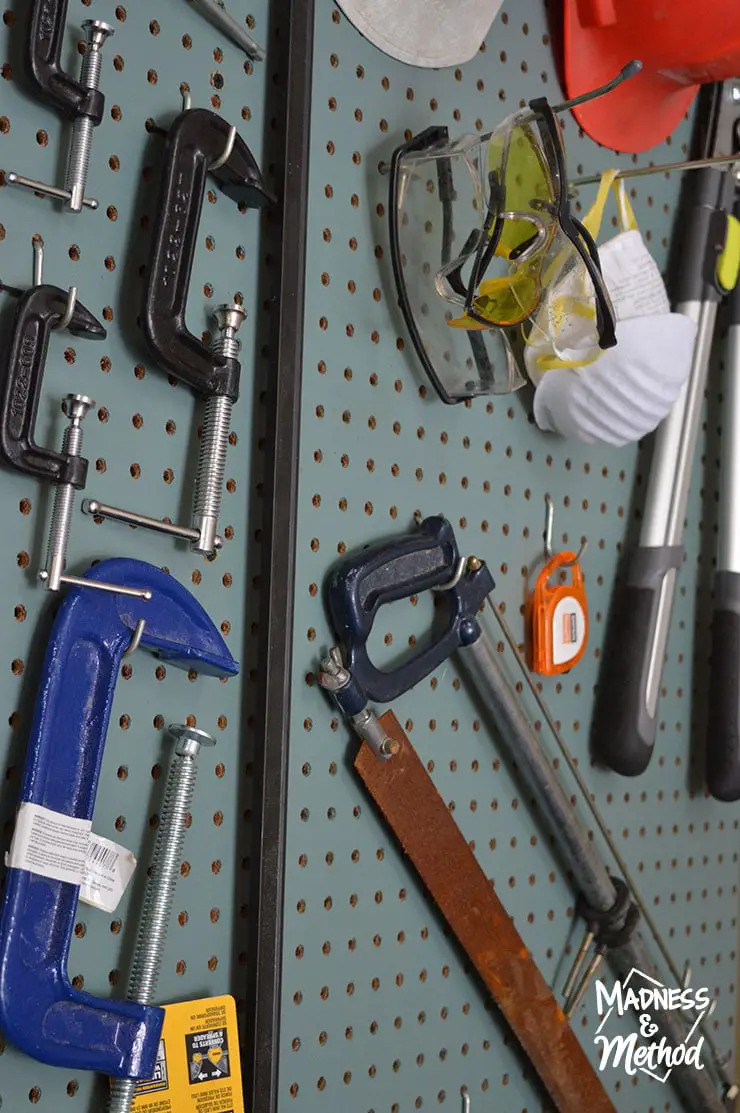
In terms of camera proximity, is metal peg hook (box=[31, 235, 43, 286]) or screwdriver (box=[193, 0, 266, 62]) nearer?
metal peg hook (box=[31, 235, 43, 286])

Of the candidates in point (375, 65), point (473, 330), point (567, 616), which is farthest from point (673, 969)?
point (375, 65)

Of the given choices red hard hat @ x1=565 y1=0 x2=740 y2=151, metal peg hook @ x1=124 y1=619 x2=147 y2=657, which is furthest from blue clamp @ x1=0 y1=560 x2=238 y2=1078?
red hard hat @ x1=565 y1=0 x2=740 y2=151

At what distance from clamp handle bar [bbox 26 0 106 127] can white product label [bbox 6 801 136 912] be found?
46 centimetres

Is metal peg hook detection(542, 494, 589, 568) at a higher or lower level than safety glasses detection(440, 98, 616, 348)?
lower

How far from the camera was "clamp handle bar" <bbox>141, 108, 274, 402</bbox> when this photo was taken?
829mm

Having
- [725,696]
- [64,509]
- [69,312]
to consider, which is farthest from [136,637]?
[725,696]

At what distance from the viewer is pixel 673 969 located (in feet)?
4.27

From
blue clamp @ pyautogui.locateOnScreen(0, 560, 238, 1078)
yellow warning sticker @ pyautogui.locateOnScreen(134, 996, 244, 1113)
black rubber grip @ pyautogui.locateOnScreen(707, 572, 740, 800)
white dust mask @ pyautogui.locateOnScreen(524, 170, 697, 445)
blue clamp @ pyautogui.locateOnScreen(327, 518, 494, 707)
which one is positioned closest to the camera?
blue clamp @ pyautogui.locateOnScreen(0, 560, 238, 1078)

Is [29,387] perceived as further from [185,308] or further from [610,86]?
[610,86]

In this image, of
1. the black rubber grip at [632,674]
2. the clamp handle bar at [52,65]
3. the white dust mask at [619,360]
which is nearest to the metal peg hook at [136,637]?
the clamp handle bar at [52,65]

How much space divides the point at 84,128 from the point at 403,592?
1.46 feet

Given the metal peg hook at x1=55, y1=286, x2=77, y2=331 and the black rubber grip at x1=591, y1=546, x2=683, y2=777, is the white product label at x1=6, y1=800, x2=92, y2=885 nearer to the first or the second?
the metal peg hook at x1=55, y1=286, x2=77, y2=331

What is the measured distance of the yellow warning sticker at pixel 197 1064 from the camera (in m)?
0.85

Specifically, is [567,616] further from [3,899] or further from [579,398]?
[3,899]
